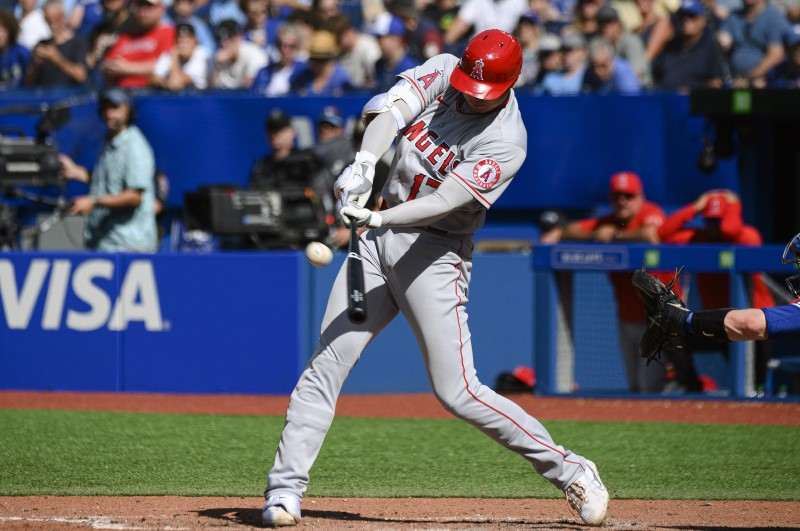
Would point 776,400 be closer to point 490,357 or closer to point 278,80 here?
point 490,357

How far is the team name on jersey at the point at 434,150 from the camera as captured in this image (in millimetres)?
5320

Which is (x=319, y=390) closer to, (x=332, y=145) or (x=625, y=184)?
(x=625, y=184)

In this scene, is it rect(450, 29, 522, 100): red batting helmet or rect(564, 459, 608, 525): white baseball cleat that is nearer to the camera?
rect(450, 29, 522, 100): red batting helmet

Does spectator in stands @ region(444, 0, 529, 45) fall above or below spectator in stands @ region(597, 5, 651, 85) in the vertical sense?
above

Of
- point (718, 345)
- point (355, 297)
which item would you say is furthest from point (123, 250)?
point (355, 297)

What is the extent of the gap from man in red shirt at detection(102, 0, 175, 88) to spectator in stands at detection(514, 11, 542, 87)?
3379mm

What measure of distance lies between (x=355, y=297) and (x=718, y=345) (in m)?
5.41

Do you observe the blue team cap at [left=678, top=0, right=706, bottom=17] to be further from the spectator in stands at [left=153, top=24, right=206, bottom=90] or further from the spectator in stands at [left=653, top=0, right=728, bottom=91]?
the spectator in stands at [left=153, top=24, right=206, bottom=90]

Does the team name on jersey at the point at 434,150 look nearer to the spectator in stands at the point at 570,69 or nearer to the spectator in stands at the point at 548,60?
the spectator in stands at the point at 570,69

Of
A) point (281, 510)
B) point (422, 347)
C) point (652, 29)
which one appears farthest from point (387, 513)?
point (652, 29)

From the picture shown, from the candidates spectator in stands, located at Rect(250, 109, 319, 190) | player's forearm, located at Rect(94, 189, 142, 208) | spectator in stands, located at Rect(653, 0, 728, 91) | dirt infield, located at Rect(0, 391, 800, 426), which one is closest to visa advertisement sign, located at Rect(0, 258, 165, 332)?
player's forearm, located at Rect(94, 189, 142, 208)

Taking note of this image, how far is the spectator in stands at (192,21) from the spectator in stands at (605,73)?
404 centimetres

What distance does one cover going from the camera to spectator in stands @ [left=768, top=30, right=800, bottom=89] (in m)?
11.4

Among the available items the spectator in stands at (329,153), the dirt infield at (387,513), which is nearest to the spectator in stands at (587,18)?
the spectator in stands at (329,153)
